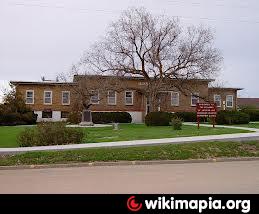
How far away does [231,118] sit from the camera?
3856cm

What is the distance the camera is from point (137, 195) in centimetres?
840

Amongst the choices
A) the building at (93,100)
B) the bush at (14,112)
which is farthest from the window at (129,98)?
the bush at (14,112)

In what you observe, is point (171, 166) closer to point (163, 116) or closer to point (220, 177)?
point (220, 177)

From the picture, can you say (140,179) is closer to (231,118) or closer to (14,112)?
(231,118)

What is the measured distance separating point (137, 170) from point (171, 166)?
5.20 feet

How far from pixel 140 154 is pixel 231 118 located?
24.3 meters

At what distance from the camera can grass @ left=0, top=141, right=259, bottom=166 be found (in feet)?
49.8

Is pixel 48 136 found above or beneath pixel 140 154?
above

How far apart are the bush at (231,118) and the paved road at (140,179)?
78.0ft

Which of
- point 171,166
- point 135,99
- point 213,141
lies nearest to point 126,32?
point 135,99

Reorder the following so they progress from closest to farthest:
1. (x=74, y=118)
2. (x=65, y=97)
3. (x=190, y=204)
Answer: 1. (x=190, y=204)
2. (x=74, y=118)
3. (x=65, y=97)

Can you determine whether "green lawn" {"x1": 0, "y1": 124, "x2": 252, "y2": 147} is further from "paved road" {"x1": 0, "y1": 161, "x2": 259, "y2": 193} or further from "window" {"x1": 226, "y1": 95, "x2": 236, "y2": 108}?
"window" {"x1": 226, "y1": 95, "x2": 236, "y2": 108}

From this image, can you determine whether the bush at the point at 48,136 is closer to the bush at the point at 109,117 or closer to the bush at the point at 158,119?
the bush at the point at 158,119

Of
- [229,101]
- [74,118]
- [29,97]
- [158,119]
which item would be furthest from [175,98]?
[29,97]
